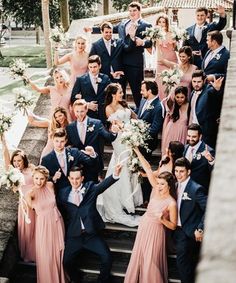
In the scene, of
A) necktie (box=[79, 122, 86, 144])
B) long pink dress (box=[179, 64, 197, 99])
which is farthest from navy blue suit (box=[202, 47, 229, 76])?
necktie (box=[79, 122, 86, 144])

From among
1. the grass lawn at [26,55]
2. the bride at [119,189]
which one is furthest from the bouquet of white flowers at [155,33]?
the grass lawn at [26,55]

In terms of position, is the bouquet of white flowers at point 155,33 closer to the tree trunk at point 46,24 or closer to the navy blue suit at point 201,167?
the navy blue suit at point 201,167

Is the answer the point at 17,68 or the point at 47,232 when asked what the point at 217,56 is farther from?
the point at 47,232

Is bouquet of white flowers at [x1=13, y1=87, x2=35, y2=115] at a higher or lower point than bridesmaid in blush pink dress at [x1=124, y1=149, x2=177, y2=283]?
Answer: higher

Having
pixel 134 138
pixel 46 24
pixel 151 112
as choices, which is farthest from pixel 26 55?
pixel 134 138

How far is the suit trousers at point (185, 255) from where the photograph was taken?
5246 mm

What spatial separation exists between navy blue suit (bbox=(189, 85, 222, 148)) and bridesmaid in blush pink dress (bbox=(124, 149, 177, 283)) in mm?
1320

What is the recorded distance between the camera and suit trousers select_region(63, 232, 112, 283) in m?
5.60

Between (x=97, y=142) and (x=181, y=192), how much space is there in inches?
66.0

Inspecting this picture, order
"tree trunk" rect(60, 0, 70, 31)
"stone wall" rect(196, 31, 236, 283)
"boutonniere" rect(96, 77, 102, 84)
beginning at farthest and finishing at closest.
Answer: "tree trunk" rect(60, 0, 70, 31) < "boutonniere" rect(96, 77, 102, 84) < "stone wall" rect(196, 31, 236, 283)

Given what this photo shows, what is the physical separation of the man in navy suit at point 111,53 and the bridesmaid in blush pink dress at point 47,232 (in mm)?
2721

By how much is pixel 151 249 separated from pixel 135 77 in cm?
355

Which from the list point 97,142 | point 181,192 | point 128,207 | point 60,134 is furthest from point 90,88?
point 181,192

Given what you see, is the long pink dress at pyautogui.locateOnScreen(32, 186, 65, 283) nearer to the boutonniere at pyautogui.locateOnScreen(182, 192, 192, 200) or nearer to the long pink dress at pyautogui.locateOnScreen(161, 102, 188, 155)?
the boutonniere at pyautogui.locateOnScreen(182, 192, 192, 200)
